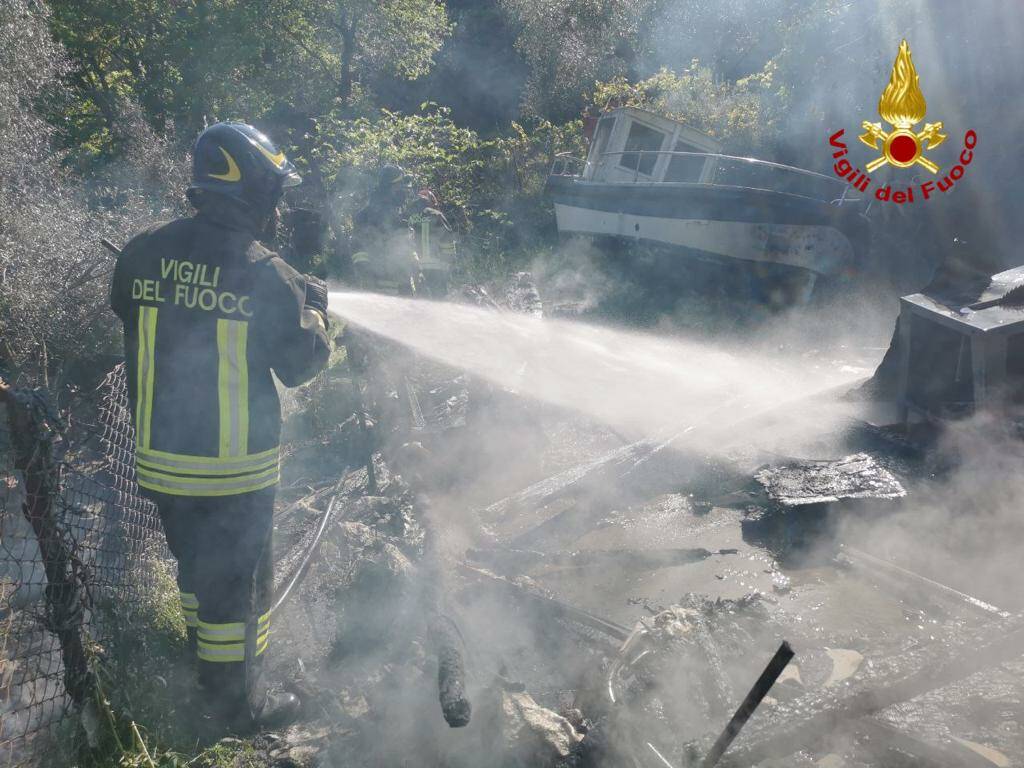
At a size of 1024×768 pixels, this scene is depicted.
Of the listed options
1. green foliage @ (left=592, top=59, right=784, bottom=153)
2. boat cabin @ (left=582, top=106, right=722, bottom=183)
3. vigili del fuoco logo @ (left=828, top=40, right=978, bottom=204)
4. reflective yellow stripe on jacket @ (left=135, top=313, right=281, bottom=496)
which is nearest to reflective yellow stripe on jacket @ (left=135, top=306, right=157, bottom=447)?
reflective yellow stripe on jacket @ (left=135, top=313, right=281, bottom=496)

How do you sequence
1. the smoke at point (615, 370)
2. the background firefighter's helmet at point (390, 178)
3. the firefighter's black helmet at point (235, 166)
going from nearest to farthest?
the firefighter's black helmet at point (235, 166), the smoke at point (615, 370), the background firefighter's helmet at point (390, 178)

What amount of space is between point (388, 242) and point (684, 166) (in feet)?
22.1

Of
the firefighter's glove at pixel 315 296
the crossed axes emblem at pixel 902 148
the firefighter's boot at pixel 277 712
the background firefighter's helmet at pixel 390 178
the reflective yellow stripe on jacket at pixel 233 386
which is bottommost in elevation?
the firefighter's boot at pixel 277 712

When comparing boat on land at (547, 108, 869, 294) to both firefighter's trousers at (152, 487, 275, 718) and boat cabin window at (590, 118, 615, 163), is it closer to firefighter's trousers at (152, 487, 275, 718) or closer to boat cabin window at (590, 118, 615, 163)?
boat cabin window at (590, 118, 615, 163)

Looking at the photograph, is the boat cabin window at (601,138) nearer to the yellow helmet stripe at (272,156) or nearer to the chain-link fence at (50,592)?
the yellow helmet stripe at (272,156)

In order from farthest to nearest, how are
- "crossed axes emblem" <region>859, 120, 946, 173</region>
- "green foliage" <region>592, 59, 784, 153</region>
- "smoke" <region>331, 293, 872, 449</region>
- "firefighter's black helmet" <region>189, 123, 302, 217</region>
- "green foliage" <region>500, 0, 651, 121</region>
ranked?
"green foliage" <region>500, 0, 651, 121</region> < "green foliage" <region>592, 59, 784, 153</region> < "crossed axes emblem" <region>859, 120, 946, 173</region> < "smoke" <region>331, 293, 872, 449</region> < "firefighter's black helmet" <region>189, 123, 302, 217</region>

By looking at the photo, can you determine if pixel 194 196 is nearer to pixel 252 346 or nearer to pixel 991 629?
pixel 252 346

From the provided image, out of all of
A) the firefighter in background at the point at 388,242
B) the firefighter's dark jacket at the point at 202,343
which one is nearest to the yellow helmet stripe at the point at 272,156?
the firefighter's dark jacket at the point at 202,343

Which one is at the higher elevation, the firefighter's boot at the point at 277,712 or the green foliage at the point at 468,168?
the green foliage at the point at 468,168

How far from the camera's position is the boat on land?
10.4m

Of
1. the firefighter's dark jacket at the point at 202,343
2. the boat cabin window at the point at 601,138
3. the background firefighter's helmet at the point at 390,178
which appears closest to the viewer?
the firefighter's dark jacket at the point at 202,343

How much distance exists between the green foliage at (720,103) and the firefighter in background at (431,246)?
768 centimetres

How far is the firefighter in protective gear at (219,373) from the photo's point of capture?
105 inches

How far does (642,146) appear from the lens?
1261cm
